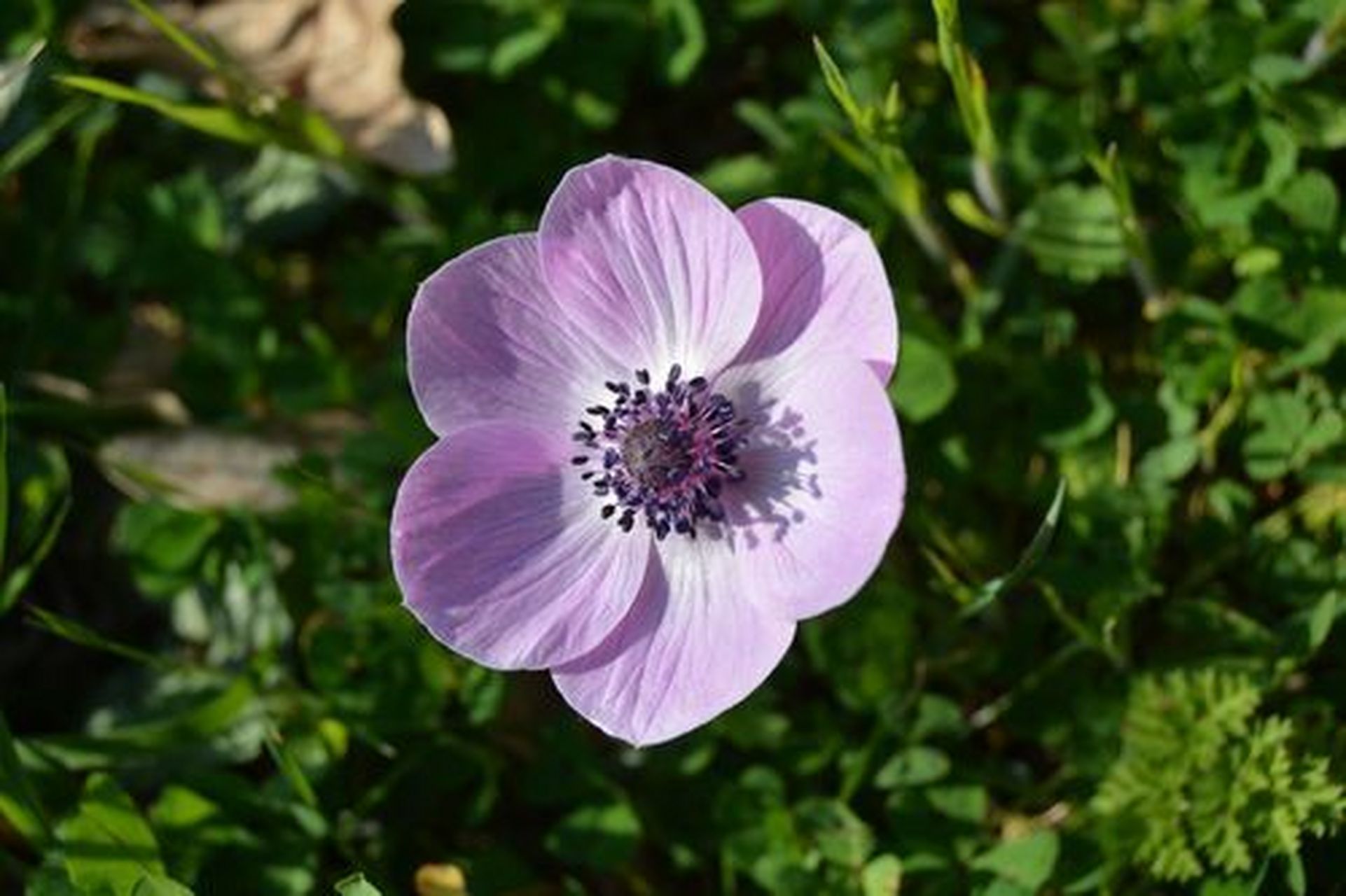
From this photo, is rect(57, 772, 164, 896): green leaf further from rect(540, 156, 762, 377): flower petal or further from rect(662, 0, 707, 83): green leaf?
rect(662, 0, 707, 83): green leaf

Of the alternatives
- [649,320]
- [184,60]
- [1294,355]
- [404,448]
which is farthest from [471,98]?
[1294,355]

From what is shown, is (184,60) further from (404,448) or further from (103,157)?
(404,448)

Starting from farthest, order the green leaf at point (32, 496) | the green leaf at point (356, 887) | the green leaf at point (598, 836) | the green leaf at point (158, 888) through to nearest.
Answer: the green leaf at point (32, 496) < the green leaf at point (598, 836) < the green leaf at point (158, 888) < the green leaf at point (356, 887)

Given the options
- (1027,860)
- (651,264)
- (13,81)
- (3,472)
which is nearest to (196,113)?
(13,81)

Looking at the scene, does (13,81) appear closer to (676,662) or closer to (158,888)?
(158,888)

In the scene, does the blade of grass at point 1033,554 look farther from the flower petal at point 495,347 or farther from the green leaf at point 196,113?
the green leaf at point 196,113

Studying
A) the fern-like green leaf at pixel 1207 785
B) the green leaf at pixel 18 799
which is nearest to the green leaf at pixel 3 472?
the green leaf at pixel 18 799
